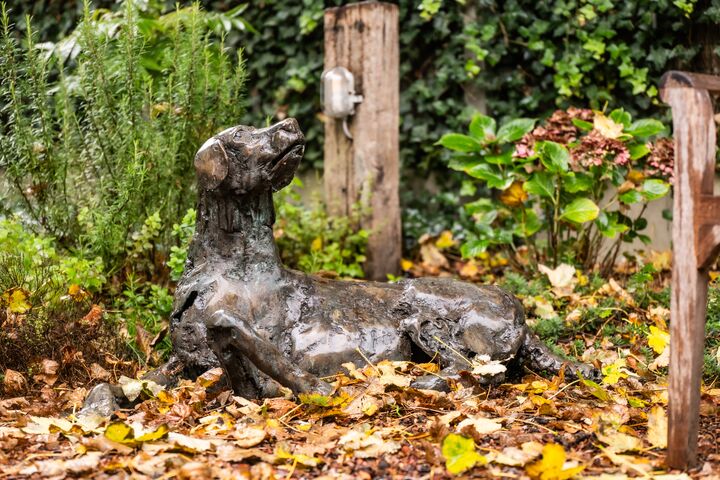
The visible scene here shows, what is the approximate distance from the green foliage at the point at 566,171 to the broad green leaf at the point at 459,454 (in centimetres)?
288

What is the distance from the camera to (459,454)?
2.56 meters

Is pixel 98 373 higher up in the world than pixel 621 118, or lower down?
lower down

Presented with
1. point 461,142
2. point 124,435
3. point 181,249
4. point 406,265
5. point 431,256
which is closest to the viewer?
point 124,435

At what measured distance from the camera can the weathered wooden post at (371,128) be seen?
5762 millimetres

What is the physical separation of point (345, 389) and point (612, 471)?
3.52ft

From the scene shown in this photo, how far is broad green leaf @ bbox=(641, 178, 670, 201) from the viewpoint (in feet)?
17.0

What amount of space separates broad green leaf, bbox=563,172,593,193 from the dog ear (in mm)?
2848

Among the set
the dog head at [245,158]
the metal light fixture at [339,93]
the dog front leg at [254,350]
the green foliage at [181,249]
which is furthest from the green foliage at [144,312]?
the metal light fixture at [339,93]

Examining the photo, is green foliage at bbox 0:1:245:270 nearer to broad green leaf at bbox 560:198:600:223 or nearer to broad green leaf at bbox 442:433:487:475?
broad green leaf at bbox 560:198:600:223

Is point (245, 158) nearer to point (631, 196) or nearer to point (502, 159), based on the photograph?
point (502, 159)

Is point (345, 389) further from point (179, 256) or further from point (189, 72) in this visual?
point (189, 72)

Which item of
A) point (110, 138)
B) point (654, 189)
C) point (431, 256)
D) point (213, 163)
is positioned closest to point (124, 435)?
point (213, 163)

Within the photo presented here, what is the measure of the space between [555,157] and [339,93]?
1573mm

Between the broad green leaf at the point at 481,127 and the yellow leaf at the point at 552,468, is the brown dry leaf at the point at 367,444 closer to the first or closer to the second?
the yellow leaf at the point at 552,468
